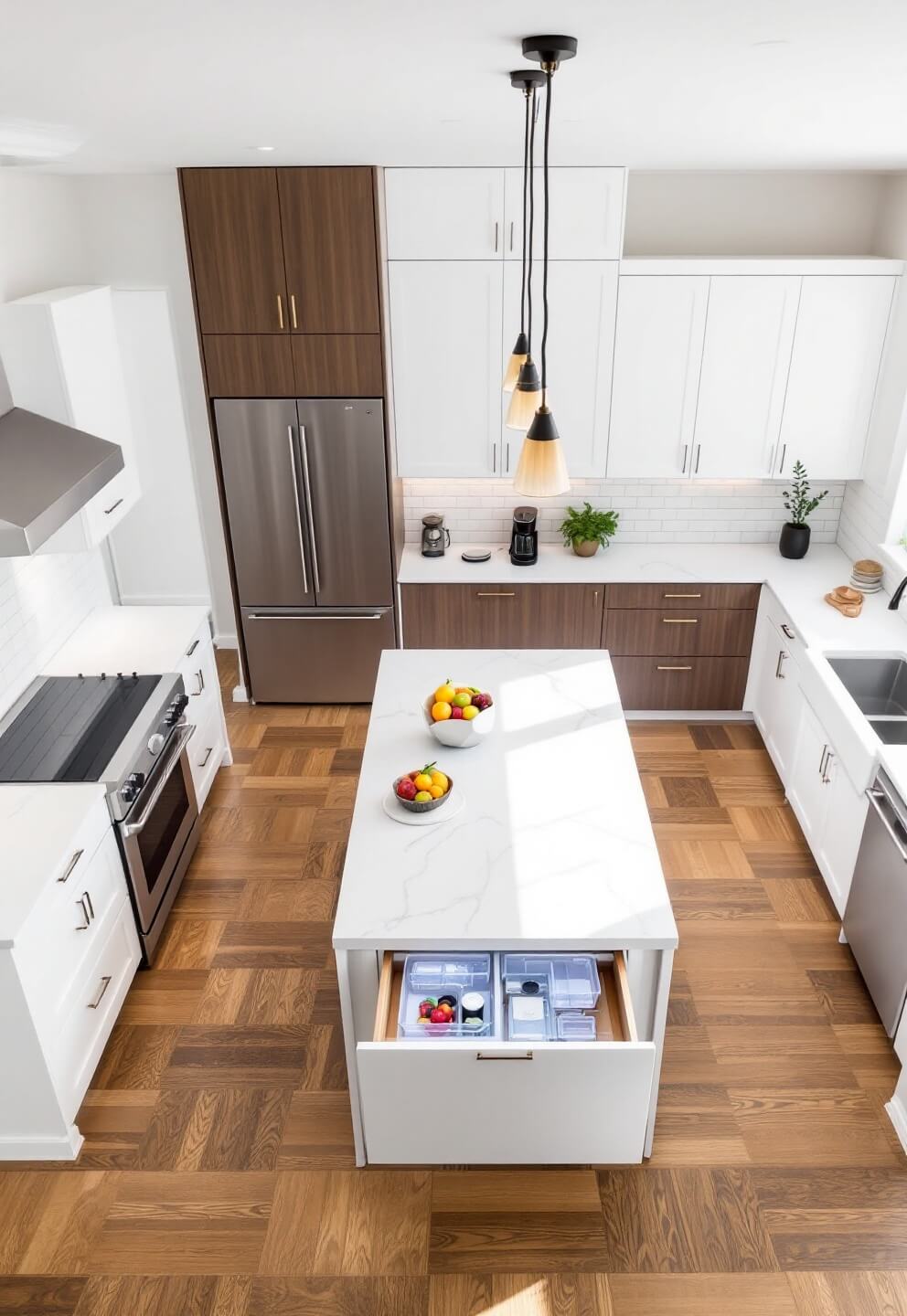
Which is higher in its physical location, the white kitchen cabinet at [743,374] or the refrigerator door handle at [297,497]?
the white kitchen cabinet at [743,374]

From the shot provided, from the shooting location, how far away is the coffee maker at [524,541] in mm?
4996

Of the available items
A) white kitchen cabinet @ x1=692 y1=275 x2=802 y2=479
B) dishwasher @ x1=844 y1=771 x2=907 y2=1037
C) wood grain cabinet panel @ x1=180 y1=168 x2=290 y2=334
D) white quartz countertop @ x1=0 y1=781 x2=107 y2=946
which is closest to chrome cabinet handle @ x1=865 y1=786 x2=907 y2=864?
dishwasher @ x1=844 y1=771 x2=907 y2=1037

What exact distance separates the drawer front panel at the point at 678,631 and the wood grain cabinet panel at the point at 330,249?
1951mm

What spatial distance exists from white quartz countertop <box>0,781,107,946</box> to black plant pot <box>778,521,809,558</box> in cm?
368

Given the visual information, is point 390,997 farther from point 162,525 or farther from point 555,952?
point 162,525

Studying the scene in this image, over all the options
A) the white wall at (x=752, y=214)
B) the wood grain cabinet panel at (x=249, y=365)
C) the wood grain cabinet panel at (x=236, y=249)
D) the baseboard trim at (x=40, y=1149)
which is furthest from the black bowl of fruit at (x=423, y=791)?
the white wall at (x=752, y=214)

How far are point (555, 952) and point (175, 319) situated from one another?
4.09 metres

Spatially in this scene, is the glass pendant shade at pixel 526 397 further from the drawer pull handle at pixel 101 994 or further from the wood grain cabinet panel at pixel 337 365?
the drawer pull handle at pixel 101 994

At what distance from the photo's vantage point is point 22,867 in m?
2.82

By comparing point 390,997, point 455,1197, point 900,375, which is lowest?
point 455,1197

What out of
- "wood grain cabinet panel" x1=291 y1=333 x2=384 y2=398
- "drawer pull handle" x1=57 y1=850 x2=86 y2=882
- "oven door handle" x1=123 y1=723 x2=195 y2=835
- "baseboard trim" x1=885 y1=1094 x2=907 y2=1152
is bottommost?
"baseboard trim" x1=885 y1=1094 x2=907 y2=1152

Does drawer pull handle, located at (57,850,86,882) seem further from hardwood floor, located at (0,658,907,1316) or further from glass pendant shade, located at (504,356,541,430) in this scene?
glass pendant shade, located at (504,356,541,430)

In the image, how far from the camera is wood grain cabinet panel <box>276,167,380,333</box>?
13.6 ft

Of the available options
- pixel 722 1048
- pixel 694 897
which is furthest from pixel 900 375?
pixel 722 1048
